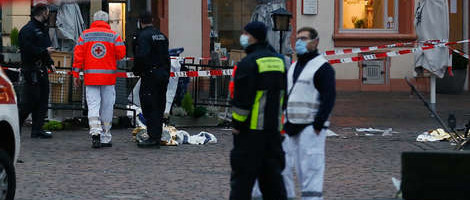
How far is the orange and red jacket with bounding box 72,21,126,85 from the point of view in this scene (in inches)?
500

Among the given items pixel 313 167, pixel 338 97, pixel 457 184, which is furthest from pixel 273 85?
pixel 338 97

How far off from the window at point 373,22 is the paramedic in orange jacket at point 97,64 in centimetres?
1106

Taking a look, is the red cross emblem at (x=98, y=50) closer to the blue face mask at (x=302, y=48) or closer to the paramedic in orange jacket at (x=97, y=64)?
the paramedic in orange jacket at (x=97, y=64)

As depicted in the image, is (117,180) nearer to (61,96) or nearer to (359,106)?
(61,96)

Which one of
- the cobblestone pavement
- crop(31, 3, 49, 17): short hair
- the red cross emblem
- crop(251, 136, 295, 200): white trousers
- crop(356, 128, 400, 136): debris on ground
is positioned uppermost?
crop(31, 3, 49, 17): short hair

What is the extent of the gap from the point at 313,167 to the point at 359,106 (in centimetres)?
1191

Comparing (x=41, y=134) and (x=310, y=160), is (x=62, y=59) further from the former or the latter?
(x=310, y=160)

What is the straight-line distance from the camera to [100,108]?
13.0 metres

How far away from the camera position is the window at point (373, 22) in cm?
2319

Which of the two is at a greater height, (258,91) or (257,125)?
(258,91)

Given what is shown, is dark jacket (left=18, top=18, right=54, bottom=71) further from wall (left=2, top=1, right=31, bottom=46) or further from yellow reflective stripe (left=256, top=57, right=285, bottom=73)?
yellow reflective stripe (left=256, top=57, right=285, bottom=73)

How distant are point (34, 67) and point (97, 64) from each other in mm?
1559

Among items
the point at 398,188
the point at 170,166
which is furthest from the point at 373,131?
the point at 398,188

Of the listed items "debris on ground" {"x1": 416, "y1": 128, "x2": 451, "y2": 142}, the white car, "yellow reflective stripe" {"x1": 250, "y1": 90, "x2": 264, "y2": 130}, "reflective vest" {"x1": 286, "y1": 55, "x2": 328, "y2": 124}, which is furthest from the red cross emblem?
"yellow reflective stripe" {"x1": 250, "y1": 90, "x2": 264, "y2": 130}
